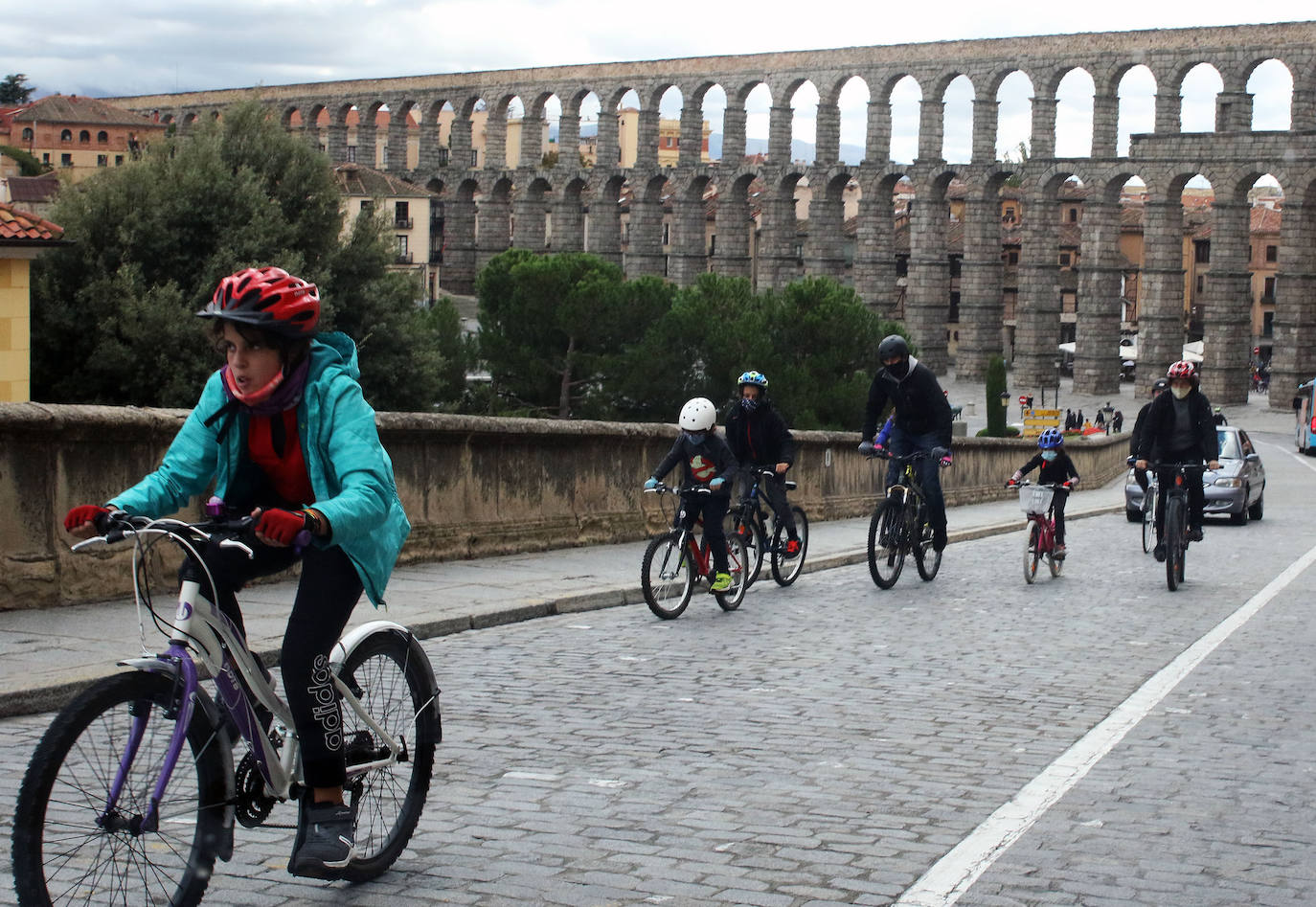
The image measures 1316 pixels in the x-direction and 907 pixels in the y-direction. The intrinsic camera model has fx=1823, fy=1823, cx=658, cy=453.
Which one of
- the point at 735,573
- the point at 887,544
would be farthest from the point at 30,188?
the point at 735,573

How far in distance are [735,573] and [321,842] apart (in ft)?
24.5

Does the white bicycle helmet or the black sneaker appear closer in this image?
the black sneaker

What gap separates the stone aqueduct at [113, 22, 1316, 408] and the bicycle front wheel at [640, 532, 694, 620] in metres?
71.9

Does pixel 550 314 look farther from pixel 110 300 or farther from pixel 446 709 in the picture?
pixel 446 709

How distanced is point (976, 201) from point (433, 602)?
7923 cm

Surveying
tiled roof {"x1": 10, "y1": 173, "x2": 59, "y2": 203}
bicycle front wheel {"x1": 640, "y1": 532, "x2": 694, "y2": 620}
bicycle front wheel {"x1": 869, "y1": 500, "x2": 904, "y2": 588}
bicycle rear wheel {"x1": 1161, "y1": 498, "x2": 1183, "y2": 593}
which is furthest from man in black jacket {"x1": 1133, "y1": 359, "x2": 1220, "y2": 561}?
tiled roof {"x1": 10, "y1": 173, "x2": 59, "y2": 203}

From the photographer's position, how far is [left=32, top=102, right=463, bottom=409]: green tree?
122 feet

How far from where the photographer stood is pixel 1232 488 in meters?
25.0

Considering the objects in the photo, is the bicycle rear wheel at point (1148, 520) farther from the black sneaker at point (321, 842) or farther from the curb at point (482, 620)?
the black sneaker at point (321, 842)

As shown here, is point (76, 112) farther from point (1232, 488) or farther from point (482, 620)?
point (482, 620)

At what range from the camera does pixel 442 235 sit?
11862cm

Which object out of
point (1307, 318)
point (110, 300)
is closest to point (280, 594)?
point (110, 300)

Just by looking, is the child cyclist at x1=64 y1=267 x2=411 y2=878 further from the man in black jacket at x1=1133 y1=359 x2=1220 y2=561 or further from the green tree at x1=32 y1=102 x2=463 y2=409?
the green tree at x1=32 y1=102 x2=463 y2=409

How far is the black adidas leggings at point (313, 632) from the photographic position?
4605 millimetres
